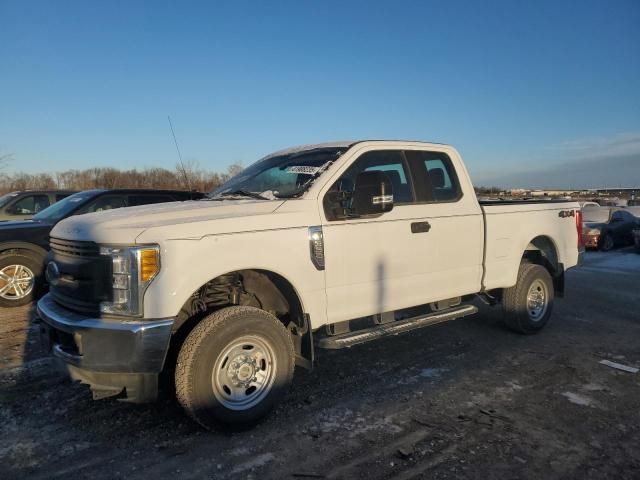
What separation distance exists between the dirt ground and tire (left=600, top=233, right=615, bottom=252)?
1371 cm

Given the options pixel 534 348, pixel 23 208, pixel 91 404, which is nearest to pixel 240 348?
pixel 91 404

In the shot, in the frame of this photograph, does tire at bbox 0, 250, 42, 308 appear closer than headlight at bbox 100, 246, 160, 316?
No

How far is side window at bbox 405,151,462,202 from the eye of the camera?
15.8ft

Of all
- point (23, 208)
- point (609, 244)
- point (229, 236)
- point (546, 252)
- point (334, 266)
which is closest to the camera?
point (229, 236)

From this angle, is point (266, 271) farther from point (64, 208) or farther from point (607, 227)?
point (607, 227)

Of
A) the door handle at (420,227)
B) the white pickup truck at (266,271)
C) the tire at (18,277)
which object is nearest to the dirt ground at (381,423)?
the white pickup truck at (266,271)

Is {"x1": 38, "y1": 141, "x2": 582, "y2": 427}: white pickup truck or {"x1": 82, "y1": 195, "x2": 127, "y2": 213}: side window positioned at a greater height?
{"x1": 82, "y1": 195, "x2": 127, "y2": 213}: side window

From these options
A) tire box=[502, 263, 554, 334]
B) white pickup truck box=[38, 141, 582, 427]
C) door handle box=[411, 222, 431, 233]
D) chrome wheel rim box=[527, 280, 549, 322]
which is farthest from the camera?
chrome wheel rim box=[527, 280, 549, 322]

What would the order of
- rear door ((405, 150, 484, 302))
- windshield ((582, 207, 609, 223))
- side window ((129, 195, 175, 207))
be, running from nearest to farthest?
rear door ((405, 150, 484, 302))
side window ((129, 195, 175, 207))
windshield ((582, 207, 609, 223))

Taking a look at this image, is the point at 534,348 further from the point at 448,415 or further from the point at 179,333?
the point at 179,333

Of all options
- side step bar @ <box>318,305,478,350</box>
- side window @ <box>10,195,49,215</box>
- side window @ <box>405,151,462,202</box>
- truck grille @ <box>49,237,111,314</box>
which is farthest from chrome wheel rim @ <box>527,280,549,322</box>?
side window @ <box>10,195,49,215</box>

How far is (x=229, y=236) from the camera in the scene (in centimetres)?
338

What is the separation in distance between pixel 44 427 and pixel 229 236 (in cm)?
199

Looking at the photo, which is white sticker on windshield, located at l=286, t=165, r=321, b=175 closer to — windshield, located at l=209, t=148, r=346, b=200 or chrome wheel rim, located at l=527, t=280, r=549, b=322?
windshield, located at l=209, t=148, r=346, b=200
